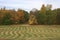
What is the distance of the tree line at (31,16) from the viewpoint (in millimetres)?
55938

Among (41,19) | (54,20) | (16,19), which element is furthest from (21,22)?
(54,20)

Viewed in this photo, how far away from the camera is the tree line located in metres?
55.9

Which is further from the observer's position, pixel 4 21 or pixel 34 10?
pixel 34 10

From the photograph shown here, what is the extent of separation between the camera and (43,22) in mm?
57062

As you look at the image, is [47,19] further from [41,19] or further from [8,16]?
[8,16]

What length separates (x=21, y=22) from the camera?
5922 cm

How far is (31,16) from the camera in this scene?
58938 millimetres

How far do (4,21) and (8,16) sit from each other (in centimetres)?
213

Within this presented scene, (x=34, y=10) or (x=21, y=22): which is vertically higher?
(x=34, y=10)

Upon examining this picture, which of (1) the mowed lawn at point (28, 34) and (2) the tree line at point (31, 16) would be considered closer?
(1) the mowed lawn at point (28, 34)

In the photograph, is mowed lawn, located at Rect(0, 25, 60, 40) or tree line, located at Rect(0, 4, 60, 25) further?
tree line, located at Rect(0, 4, 60, 25)

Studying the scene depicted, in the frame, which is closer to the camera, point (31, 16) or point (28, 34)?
point (28, 34)

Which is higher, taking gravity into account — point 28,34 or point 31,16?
point 28,34

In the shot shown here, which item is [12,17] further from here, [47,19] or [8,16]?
[47,19]
